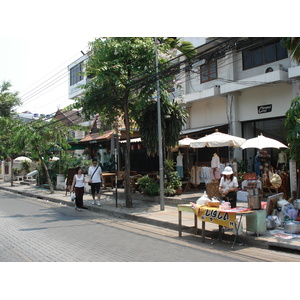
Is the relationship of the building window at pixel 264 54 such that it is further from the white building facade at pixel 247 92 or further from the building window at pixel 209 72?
the building window at pixel 209 72

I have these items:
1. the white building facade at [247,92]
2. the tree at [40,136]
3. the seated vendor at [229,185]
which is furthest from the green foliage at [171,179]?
the tree at [40,136]

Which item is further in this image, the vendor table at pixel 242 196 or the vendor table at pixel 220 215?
the vendor table at pixel 242 196

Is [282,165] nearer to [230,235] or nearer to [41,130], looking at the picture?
[230,235]

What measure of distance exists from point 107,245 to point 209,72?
14456 millimetres

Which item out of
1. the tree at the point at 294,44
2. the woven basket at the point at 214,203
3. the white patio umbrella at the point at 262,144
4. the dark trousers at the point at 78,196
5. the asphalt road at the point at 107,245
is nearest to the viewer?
the asphalt road at the point at 107,245

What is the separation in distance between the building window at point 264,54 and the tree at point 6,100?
24.0 meters

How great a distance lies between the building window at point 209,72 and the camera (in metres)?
18.5

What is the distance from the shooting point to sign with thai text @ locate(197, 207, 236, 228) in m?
6.95

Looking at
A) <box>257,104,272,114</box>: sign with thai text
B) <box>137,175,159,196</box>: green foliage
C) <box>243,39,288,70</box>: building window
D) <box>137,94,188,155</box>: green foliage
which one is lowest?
<box>137,175,159,196</box>: green foliage

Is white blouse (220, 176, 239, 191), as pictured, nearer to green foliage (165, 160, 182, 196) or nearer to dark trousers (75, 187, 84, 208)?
green foliage (165, 160, 182, 196)

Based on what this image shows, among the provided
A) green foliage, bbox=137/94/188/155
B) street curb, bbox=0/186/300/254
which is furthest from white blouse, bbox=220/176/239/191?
green foliage, bbox=137/94/188/155

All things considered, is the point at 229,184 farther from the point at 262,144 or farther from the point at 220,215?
the point at 262,144

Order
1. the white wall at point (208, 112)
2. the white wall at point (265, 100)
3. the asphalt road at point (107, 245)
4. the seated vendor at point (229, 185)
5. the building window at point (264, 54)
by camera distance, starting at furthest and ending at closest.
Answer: the white wall at point (208, 112) → the building window at point (264, 54) → the white wall at point (265, 100) → the seated vendor at point (229, 185) → the asphalt road at point (107, 245)

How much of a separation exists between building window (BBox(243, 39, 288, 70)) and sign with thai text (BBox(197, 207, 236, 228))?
10.9 metres
